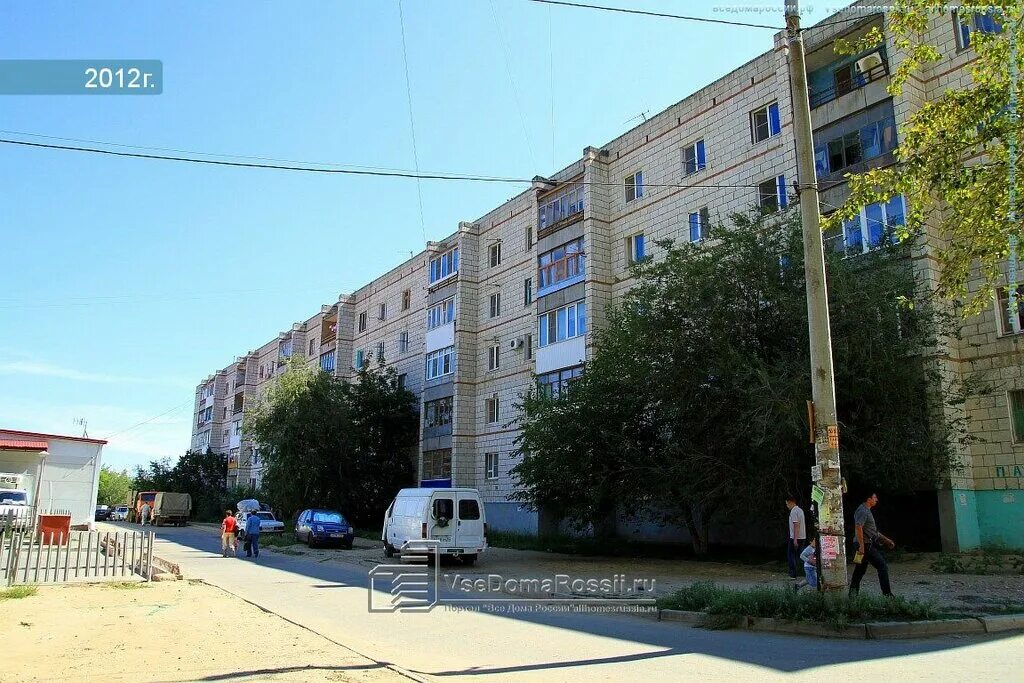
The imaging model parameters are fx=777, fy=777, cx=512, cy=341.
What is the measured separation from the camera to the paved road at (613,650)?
7480 millimetres

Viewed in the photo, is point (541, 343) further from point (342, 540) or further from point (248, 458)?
point (248, 458)

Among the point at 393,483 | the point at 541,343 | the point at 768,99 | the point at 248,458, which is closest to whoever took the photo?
the point at 768,99

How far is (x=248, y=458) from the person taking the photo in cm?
6869

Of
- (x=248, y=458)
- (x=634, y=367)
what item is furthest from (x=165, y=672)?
(x=248, y=458)

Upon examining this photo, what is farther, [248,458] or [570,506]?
[248,458]

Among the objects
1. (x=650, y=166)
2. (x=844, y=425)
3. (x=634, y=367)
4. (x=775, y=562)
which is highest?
(x=650, y=166)

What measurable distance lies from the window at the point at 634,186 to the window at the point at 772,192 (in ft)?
19.9

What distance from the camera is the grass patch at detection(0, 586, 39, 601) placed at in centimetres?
1305

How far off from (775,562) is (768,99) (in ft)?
51.4

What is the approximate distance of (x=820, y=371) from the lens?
10594 mm

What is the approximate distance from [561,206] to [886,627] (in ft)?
89.9

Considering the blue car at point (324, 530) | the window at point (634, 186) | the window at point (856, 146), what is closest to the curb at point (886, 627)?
the window at point (856, 146)

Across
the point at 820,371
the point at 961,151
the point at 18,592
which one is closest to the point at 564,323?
→ the point at 961,151

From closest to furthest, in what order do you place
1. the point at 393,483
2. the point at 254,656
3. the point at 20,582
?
the point at 254,656, the point at 20,582, the point at 393,483
